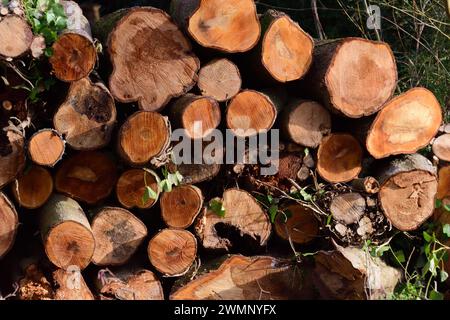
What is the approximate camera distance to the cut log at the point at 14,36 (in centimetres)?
320

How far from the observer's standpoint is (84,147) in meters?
3.41

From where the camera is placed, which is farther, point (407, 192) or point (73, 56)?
point (407, 192)

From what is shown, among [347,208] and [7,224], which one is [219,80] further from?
[7,224]

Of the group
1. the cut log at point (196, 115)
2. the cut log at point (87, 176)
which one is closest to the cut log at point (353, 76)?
the cut log at point (196, 115)

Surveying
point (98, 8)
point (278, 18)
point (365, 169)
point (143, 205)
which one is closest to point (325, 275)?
point (365, 169)

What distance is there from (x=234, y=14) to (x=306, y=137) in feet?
2.31

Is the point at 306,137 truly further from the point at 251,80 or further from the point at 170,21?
the point at 170,21

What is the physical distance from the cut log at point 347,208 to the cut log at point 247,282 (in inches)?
13.7

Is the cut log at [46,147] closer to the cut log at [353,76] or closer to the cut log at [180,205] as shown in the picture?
the cut log at [180,205]

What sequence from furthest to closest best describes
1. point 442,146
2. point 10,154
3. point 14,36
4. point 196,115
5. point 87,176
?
point 442,146 < point 87,176 < point 196,115 < point 10,154 < point 14,36

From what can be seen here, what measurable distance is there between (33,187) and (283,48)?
1.38 m

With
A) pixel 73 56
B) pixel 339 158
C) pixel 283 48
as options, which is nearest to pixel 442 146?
pixel 339 158

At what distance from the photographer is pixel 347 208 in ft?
12.2

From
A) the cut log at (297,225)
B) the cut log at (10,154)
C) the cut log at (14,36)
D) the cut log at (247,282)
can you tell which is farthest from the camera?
the cut log at (297,225)
